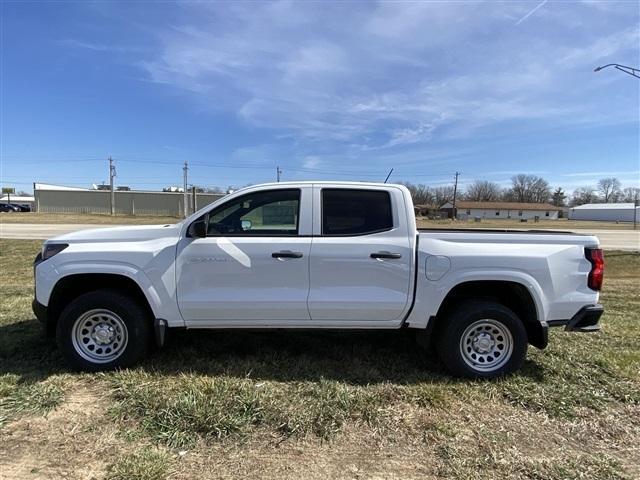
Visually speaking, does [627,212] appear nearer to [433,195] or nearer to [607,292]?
[433,195]

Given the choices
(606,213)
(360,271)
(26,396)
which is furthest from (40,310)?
(606,213)

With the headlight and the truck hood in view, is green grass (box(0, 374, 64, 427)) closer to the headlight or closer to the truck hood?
the headlight

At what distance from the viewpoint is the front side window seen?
4.34 m

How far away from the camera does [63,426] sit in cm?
341

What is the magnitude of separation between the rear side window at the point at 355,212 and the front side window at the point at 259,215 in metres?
0.31

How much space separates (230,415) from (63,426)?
123 cm

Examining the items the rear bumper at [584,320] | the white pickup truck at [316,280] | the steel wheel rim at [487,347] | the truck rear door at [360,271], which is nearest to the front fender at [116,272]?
the white pickup truck at [316,280]

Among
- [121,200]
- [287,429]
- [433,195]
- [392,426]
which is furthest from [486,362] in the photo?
[433,195]

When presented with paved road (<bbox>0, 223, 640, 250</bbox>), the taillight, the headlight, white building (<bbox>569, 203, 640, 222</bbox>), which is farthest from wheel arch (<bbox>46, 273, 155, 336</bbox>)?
white building (<bbox>569, 203, 640, 222</bbox>)

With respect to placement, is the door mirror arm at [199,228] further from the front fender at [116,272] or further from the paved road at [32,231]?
the paved road at [32,231]

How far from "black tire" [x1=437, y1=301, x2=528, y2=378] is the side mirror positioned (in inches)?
95.3

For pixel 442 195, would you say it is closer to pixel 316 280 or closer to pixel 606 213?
pixel 606 213

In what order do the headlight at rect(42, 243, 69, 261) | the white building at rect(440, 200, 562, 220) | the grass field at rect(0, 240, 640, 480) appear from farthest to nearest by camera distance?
1. the white building at rect(440, 200, 562, 220)
2. the headlight at rect(42, 243, 69, 261)
3. the grass field at rect(0, 240, 640, 480)

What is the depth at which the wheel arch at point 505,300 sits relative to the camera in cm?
430
